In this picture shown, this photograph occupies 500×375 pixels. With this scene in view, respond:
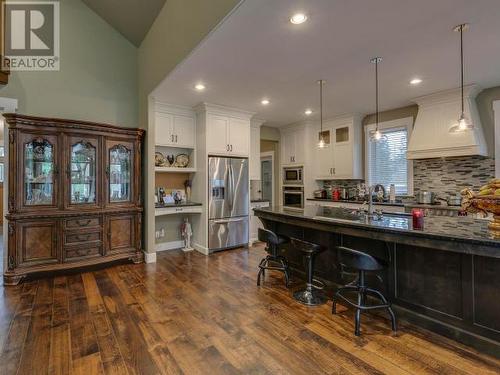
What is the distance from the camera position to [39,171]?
368 cm

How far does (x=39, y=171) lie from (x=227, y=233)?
3.05 metres

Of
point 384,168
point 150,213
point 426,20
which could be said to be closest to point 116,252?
point 150,213

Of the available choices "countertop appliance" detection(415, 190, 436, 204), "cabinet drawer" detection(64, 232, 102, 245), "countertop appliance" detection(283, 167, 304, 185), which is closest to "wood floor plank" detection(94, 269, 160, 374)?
"cabinet drawer" detection(64, 232, 102, 245)

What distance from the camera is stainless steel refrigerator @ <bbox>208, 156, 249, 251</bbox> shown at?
490 centimetres

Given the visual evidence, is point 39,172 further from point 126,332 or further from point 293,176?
point 293,176

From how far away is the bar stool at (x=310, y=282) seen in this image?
2.83 meters

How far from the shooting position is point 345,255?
237 centimetres

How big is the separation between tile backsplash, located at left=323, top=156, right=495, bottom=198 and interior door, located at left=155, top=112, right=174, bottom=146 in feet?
14.8

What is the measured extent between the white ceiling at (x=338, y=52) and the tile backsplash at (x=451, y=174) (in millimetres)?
1173

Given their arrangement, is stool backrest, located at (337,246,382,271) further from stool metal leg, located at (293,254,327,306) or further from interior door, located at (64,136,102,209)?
interior door, located at (64,136,102,209)

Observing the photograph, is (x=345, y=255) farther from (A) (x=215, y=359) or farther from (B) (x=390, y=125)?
(B) (x=390, y=125)

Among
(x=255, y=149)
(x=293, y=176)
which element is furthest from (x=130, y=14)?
(x=293, y=176)

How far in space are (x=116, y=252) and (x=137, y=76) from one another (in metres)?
3.02

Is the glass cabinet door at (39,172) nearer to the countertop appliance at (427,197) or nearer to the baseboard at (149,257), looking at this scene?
the baseboard at (149,257)
